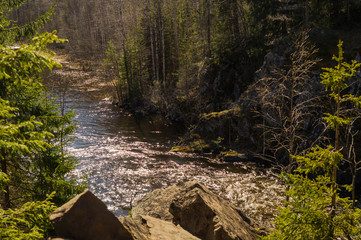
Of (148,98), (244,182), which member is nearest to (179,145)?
(244,182)

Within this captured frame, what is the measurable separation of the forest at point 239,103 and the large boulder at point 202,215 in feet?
4.58

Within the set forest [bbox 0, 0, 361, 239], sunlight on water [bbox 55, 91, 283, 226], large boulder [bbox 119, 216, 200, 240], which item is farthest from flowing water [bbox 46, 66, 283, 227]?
large boulder [bbox 119, 216, 200, 240]

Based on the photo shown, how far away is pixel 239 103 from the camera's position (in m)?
21.3

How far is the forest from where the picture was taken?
19.5ft

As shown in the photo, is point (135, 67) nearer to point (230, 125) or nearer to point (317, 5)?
point (230, 125)

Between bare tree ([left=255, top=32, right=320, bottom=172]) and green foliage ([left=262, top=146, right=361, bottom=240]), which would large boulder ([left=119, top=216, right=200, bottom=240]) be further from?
bare tree ([left=255, top=32, right=320, bottom=172])

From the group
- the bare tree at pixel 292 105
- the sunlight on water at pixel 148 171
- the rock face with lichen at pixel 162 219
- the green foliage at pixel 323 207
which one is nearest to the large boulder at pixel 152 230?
the rock face with lichen at pixel 162 219

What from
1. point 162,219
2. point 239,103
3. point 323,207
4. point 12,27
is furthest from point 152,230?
point 239,103

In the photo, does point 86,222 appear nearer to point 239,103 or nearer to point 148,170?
point 148,170

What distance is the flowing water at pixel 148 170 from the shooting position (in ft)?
48.5

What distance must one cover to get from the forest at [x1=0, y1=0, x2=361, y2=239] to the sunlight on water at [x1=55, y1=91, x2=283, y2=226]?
1448 millimetres

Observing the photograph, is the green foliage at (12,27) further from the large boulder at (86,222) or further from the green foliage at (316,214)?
the green foliage at (316,214)

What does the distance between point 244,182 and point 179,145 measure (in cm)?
774

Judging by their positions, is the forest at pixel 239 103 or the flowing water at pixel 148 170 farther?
the flowing water at pixel 148 170
